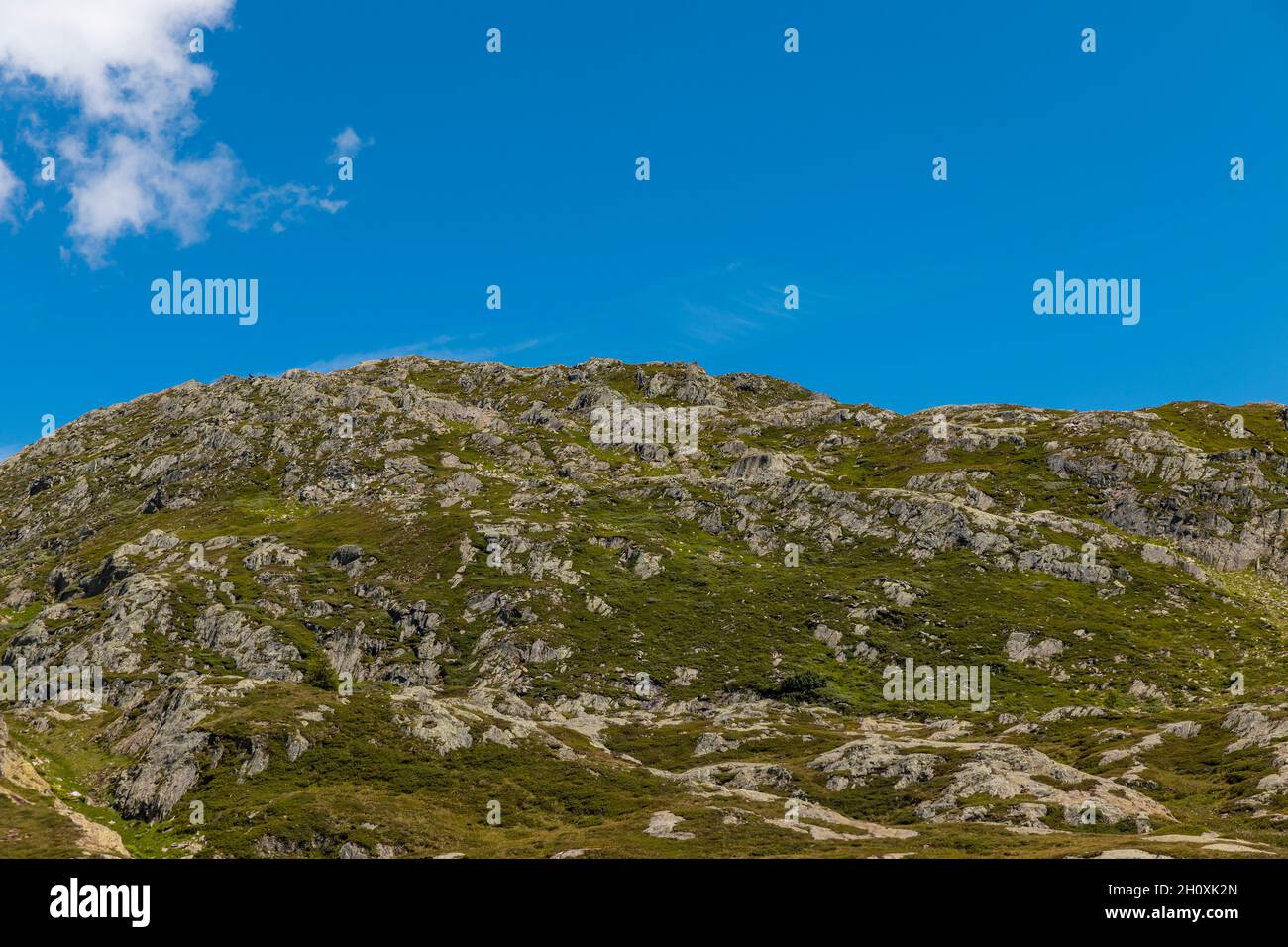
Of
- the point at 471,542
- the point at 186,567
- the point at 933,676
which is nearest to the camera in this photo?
the point at 933,676

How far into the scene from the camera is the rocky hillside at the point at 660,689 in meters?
67.6

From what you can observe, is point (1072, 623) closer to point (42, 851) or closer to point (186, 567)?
point (42, 851)

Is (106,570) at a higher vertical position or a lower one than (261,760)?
higher

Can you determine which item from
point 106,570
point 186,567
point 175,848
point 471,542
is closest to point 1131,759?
point 175,848

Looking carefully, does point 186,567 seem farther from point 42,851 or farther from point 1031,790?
point 1031,790

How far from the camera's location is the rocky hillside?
67625 millimetres

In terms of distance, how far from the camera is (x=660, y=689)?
456 feet

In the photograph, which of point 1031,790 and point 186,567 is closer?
point 1031,790

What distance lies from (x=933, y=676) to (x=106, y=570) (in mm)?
161967
